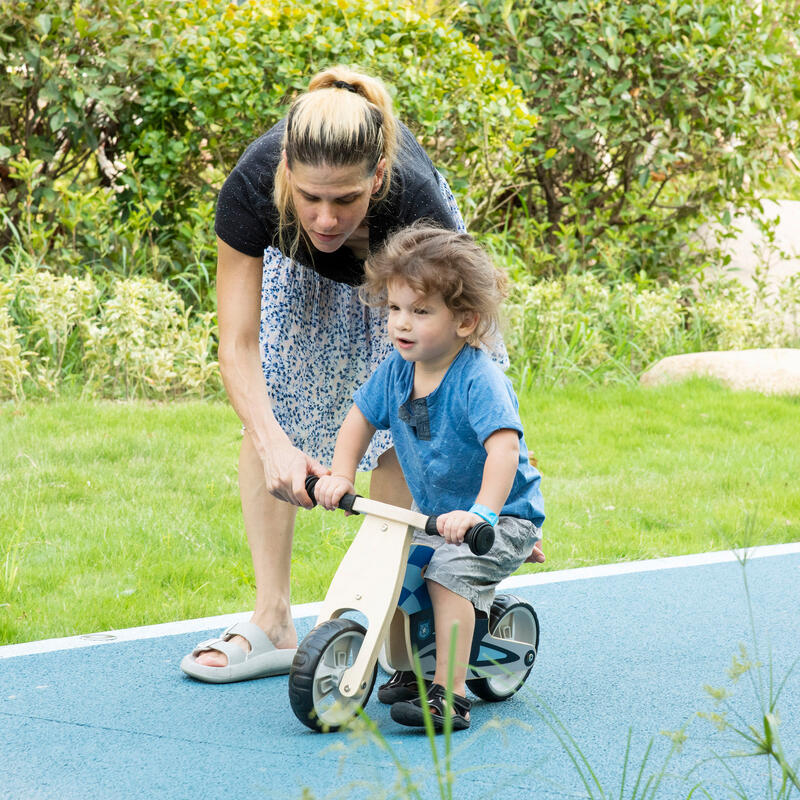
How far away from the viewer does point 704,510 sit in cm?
525

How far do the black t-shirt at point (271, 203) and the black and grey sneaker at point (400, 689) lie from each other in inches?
45.1

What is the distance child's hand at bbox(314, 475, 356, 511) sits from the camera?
2885 millimetres

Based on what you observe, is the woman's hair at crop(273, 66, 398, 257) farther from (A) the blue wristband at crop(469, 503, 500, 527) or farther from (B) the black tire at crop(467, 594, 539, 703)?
(B) the black tire at crop(467, 594, 539, 703)

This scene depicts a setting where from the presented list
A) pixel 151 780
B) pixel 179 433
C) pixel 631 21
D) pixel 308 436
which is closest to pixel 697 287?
pixel 631 21

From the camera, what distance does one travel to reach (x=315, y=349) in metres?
3.53

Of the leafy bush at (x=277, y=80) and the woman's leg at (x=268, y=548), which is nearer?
the woman's leg at (x=268, y=548)

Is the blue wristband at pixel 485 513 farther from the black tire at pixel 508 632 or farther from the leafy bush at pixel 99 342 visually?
the leafy bush at pixel 99 342

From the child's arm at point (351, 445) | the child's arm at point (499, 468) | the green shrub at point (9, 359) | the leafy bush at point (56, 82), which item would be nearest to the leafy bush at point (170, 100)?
the leafy bush at point (56, 82)

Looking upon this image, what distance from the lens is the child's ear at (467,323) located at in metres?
3.02

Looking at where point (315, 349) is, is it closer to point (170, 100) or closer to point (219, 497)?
point (219, 497)

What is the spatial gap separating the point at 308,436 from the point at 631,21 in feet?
20.2

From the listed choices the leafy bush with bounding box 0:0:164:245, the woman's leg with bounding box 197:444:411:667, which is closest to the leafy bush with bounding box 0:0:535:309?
the leafy bush with bounding box 0:0:164:245

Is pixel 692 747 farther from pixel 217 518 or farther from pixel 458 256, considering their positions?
pixel 217 518

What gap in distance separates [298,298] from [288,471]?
65cm
